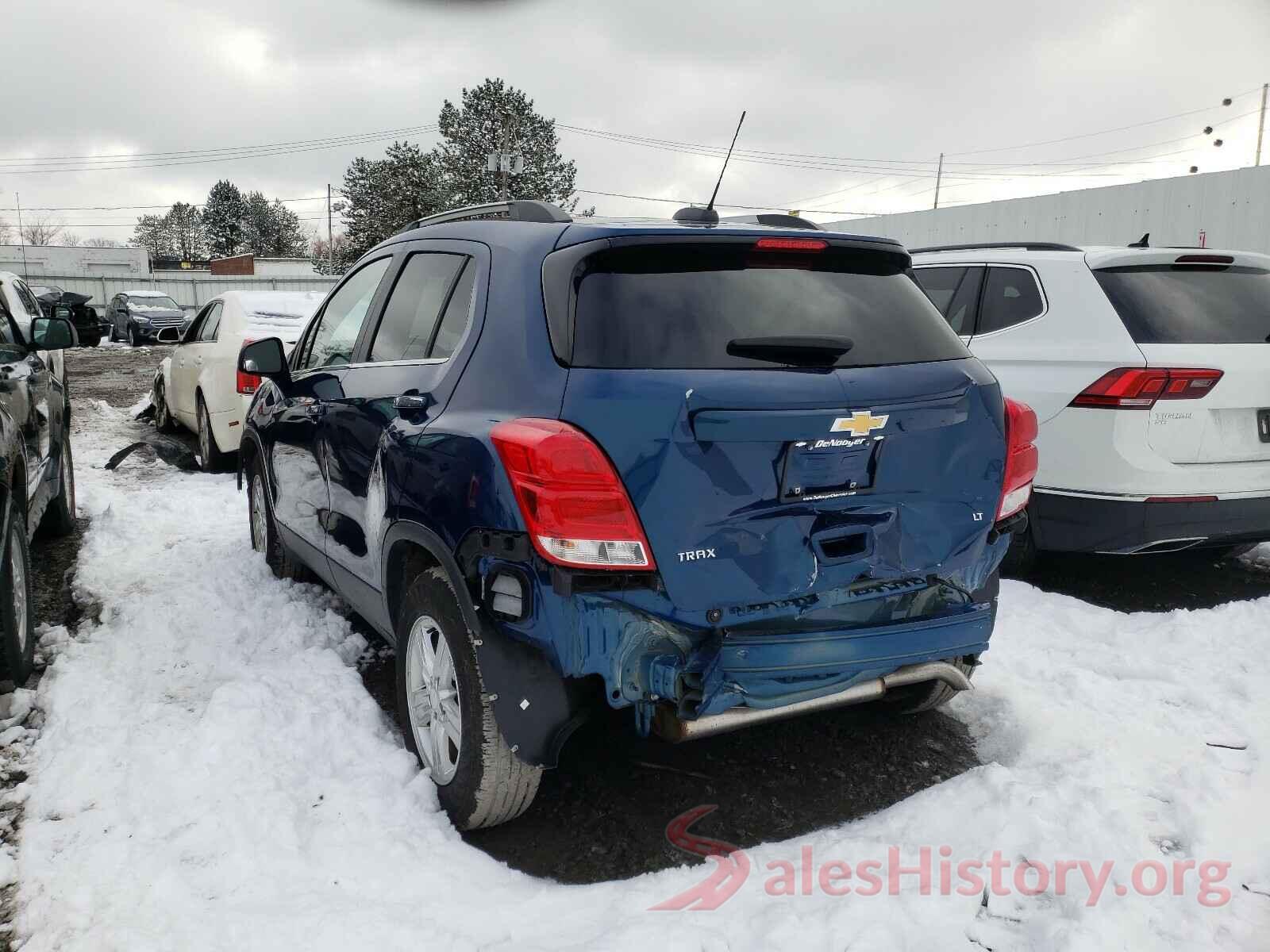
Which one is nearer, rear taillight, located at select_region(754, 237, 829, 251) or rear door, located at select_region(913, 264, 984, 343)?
rear taillight, located at select_region(754, 237, 829, 251)

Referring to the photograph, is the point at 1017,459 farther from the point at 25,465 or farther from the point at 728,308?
the point at 25,465

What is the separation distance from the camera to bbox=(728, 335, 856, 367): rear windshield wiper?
2.64m

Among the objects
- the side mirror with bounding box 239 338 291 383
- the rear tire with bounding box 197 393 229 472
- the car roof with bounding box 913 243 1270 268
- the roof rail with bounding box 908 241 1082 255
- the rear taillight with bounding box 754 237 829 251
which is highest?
the roof rail with bounding box 908 241 1082 255

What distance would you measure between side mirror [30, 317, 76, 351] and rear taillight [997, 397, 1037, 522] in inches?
186

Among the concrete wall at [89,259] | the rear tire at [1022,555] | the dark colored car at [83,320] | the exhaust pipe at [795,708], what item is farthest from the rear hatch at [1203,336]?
the concrete wall at [89,259]

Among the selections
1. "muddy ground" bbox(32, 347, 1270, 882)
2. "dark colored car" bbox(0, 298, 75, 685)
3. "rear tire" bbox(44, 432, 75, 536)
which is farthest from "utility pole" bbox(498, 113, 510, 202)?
"muddy ground" bbox(32, 347, 1270, 882)

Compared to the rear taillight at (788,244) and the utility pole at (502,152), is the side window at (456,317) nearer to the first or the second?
the rear taillight at (788,244)

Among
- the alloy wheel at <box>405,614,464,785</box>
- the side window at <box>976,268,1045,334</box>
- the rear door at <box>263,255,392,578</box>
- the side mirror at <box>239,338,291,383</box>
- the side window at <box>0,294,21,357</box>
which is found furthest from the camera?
the side window at <box>976,268,1045,334</box>

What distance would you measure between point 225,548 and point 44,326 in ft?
5.75

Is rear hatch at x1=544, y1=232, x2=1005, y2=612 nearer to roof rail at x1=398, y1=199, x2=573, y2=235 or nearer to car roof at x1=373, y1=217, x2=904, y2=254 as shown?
car roof at x1=373, y1=217, x2=904, y2=254

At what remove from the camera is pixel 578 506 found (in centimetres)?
242

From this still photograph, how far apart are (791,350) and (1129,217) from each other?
19.7 metres

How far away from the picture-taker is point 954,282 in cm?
599

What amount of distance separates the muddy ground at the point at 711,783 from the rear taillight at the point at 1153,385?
1.54m
